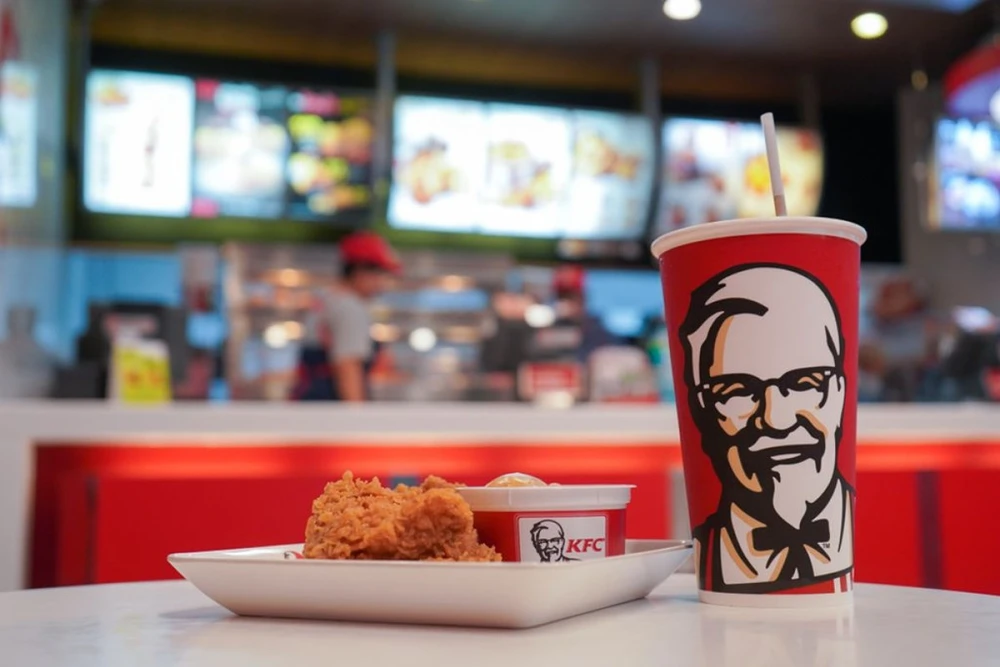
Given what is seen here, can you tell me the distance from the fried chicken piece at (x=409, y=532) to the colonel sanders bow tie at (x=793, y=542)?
0.20m

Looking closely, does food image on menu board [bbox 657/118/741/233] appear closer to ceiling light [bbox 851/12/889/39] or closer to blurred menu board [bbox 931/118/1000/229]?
ceiling light [bbox 851/12/889/39]

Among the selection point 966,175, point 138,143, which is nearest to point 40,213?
point 138,143

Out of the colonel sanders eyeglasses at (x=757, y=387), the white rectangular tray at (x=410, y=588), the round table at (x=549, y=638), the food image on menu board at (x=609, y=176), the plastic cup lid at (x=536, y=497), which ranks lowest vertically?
the round table at (x=549, y=638)

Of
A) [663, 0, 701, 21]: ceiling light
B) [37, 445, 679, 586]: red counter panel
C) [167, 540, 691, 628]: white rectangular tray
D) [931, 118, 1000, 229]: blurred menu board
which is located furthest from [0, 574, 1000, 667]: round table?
[931, 118, 1000, 229]: blurred menu board

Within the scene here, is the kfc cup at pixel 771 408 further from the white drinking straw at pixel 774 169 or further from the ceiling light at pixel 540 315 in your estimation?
the ceiling light at pixel 540 315

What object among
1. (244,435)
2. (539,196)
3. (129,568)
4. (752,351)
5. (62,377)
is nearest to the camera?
(752,351)

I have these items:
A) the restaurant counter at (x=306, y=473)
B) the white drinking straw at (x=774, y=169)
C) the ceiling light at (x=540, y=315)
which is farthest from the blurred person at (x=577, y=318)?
the white drinking straw at (x=774, y=169)

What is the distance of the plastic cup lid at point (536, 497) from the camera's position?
0.73 meters

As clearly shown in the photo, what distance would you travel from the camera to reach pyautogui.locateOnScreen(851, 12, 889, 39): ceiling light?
6.22 metres

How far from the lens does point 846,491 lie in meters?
0.78

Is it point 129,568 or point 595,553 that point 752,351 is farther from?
point 129,568

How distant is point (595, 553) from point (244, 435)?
2100 mm

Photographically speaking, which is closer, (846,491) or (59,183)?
(846,491)

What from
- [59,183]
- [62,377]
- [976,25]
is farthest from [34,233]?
[976,25]
